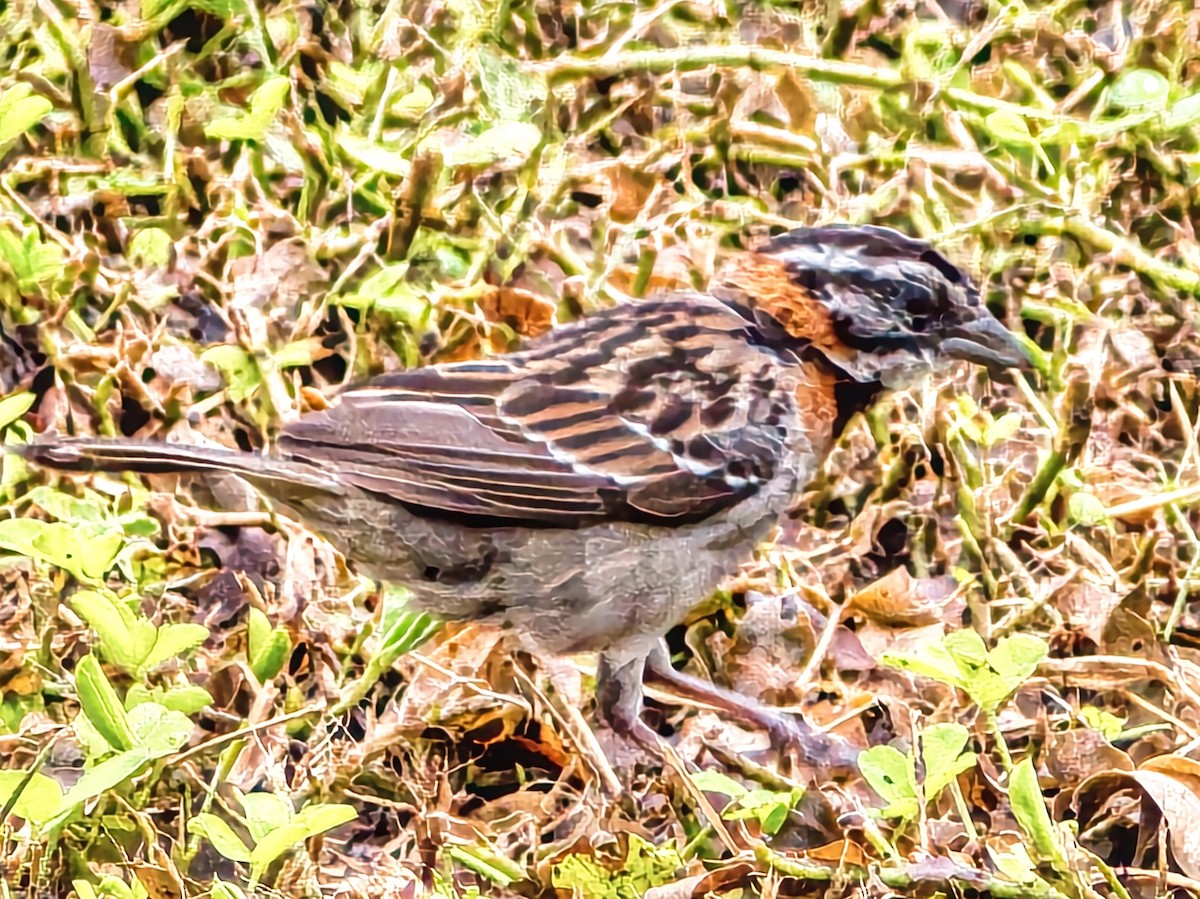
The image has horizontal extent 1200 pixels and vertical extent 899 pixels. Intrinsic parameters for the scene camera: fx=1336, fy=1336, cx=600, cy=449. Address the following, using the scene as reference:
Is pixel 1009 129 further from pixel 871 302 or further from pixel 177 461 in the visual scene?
pixel 177 461

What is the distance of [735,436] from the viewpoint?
4.39 feet

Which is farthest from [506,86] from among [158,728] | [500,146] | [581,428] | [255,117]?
[158,728]

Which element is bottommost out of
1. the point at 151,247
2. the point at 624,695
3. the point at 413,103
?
the point at 624,695

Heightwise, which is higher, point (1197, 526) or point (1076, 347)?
point (1076, 347)

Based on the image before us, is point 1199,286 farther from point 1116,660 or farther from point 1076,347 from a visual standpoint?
point 1116,660

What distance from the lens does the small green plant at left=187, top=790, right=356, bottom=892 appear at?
128 cm

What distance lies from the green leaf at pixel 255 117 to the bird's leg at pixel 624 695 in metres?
0.66

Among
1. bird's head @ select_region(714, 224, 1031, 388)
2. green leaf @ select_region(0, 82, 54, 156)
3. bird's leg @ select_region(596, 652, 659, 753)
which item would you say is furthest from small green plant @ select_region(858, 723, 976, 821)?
green leaf @ select_region(0, 82, 54, 156)

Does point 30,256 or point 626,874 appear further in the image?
point 30,256

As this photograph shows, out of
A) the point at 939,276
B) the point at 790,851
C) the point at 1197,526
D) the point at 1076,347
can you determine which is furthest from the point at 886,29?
the point at 790,851

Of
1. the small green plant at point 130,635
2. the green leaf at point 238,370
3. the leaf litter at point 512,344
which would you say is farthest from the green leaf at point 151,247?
the small green plant at point 130,635

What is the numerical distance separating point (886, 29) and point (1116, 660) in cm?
69

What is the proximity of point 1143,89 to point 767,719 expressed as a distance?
751mm

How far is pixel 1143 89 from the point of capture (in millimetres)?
1373
